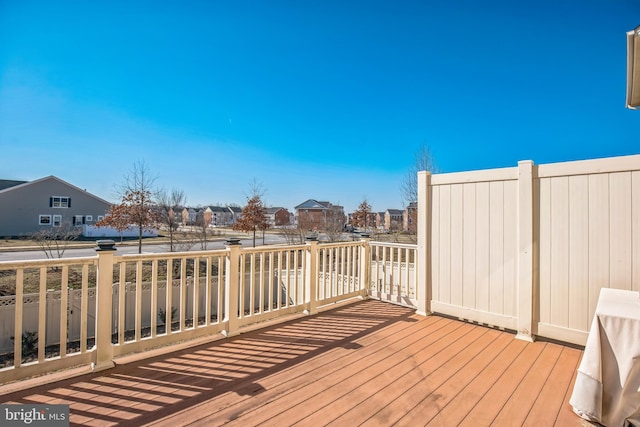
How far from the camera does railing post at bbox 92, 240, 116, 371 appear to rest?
2.18 m

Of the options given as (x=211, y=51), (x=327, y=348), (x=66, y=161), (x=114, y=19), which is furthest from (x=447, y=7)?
(x=66, y=161)

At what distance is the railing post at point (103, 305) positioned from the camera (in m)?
2.18

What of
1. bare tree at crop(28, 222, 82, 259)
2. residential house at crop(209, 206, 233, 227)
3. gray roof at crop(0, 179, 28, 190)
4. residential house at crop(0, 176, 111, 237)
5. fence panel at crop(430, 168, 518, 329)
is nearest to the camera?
fence panel at crop(430, 168, 518, 329)

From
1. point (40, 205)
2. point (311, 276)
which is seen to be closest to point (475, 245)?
point (311, 276)

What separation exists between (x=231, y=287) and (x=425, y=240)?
8.09 feet

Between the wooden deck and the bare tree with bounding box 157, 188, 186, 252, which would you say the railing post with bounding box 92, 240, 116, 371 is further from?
the bare tree with bounding box 157, 188, 186, 252

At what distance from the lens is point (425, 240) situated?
3721 mm

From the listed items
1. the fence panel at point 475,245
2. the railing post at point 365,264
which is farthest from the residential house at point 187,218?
the fence panel at point 475,245

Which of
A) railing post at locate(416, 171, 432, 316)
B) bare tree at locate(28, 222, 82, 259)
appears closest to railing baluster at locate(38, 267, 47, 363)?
railing post at locate(416, 171, 432, 316)

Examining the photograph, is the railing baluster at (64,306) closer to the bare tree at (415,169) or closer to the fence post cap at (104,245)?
the fence post cap at (104,245)

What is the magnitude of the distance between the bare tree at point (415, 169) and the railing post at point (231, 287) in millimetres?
8122

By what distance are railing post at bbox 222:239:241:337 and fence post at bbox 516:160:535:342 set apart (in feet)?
9.69

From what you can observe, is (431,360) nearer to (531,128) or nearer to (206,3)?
(206,3)

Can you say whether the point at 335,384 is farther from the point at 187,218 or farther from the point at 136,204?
the point at 187,218
